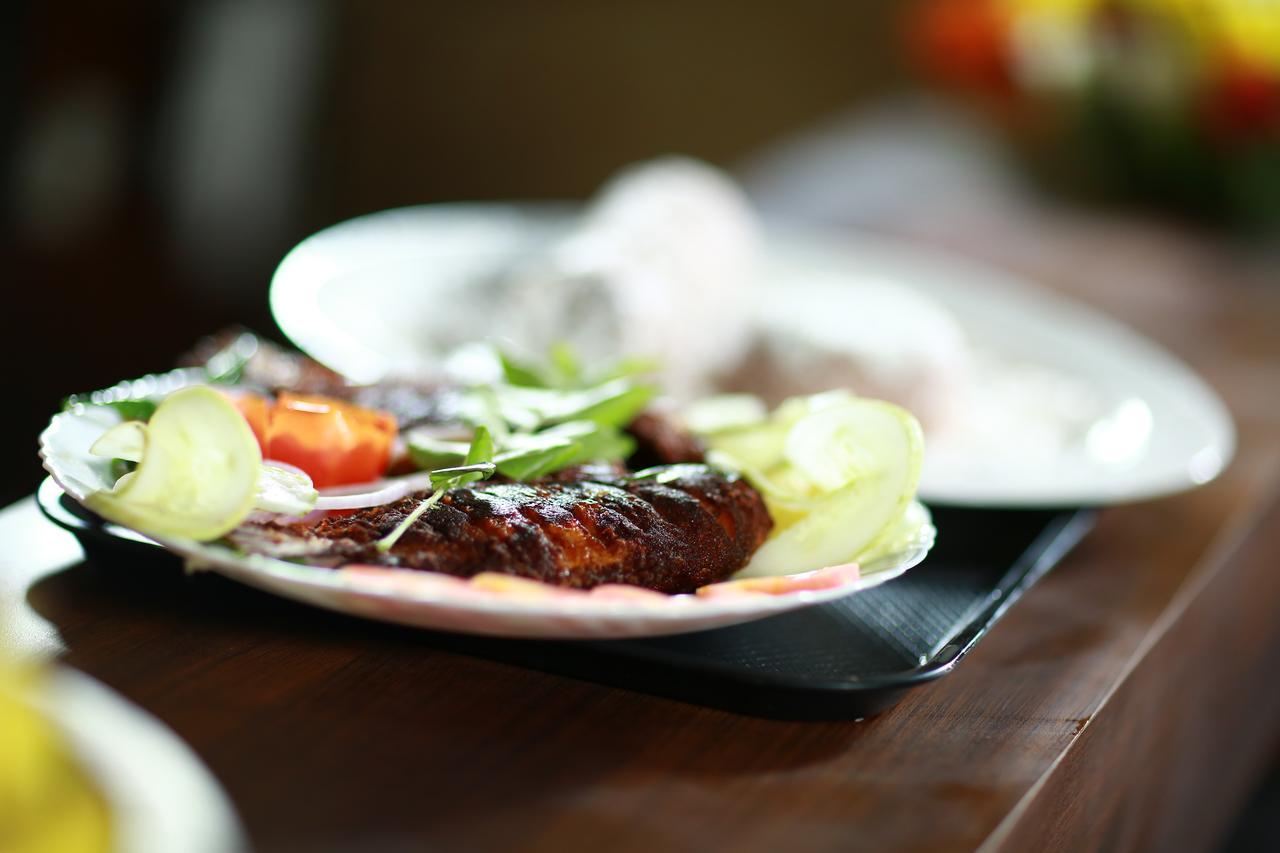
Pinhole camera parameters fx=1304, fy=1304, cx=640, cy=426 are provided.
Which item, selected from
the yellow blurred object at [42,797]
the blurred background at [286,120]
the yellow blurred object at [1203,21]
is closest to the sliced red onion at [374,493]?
the yellow blurred object at [42,797]

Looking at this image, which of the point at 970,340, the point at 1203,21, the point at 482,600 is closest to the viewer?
the point at 482,600

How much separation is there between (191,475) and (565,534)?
0.18 metres

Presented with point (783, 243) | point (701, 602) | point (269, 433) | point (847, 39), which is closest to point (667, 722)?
point (701, 602)

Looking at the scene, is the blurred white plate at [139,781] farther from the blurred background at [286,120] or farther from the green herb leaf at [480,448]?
the blurred background at [286,120]

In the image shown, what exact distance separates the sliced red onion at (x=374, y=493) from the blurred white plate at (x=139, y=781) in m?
0.22

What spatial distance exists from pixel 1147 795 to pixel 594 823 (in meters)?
0.43

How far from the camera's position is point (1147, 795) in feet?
2.62

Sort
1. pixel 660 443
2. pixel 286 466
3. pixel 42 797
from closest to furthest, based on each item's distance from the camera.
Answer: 1. pixel 42 797
2. pixel 286 466
3. pixel 660 443

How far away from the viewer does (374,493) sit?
682mm

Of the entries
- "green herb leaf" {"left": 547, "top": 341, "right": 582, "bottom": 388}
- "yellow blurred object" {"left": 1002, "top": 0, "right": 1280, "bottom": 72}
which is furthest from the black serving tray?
"yellow blurred object" {"left": 1002, "top": 0, "right": 1280, "bottom": 72}

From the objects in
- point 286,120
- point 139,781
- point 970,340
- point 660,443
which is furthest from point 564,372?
point 286,120

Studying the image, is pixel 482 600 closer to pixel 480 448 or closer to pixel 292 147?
pixel 480 448

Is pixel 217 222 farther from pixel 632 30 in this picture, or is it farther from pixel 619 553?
pixel 619 553

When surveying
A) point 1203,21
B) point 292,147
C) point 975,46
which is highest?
point 1203,21
